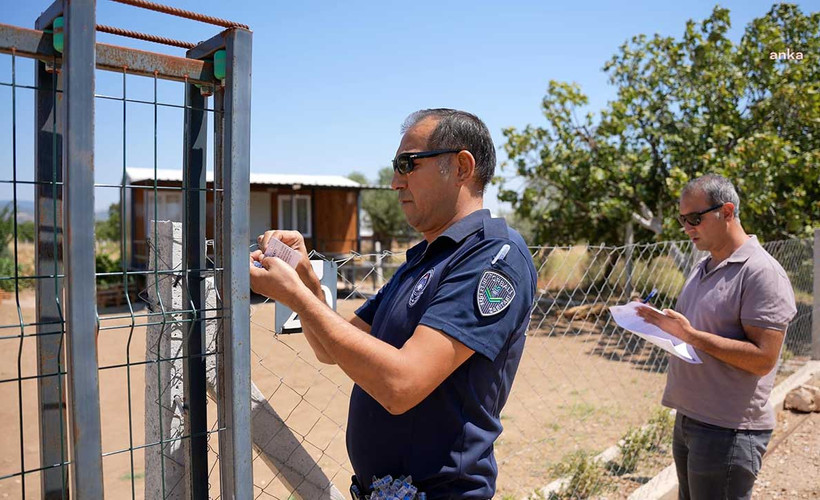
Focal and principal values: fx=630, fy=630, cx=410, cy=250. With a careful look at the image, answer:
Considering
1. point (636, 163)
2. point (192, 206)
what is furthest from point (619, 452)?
point (636, 163)

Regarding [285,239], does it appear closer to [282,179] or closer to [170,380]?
[170,380]

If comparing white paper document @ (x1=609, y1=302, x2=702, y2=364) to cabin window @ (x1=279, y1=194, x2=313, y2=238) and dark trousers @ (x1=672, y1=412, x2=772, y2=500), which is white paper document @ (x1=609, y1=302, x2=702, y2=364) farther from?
cabin window @ (x1=279, y1=194, x2=313, y2=238)

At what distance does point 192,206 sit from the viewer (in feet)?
5.40

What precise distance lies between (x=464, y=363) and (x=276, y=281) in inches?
21.0

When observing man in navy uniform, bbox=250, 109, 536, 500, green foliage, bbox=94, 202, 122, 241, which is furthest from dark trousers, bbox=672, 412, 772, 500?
green foliage, bbox=94, 202, 122, 241

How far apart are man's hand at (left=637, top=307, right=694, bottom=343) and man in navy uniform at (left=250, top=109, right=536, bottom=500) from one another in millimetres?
1231

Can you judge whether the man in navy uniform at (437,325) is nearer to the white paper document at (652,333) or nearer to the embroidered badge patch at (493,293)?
the embroidered badge patch at (493,293)

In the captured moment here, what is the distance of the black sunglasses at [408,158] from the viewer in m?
1.79

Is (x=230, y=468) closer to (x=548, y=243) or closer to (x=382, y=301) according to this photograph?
(x=382, y=301)

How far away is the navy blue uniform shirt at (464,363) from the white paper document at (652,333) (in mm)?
1213

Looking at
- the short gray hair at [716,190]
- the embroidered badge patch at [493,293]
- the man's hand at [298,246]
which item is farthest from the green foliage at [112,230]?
the embroidered badge patch at [493,293]

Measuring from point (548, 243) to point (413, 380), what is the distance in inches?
556

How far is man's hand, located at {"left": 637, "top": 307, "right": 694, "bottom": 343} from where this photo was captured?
2.69 metres

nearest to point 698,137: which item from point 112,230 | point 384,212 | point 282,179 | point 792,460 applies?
point 792,460
